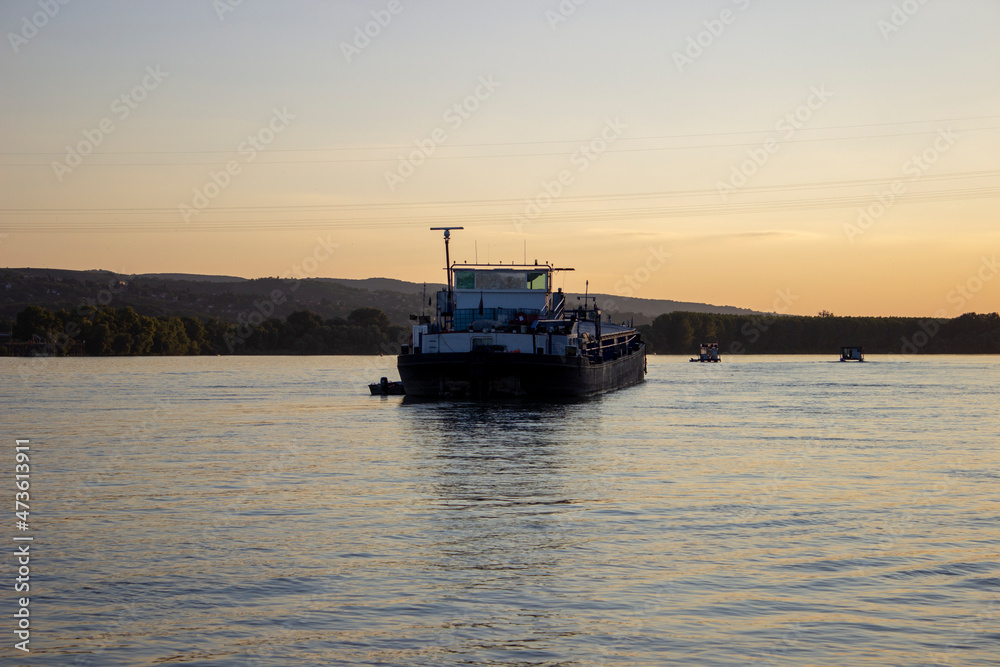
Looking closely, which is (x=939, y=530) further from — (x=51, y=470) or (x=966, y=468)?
(x=51, y=470)

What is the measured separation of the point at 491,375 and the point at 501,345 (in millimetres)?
3615

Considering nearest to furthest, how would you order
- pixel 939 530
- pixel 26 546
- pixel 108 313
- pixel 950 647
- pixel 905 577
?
1. pixel 950 647
2. pixel 905 577
3. pixel 26 546
4. pixel 939 530
5. pixel 108 313

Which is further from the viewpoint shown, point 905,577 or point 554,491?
point 554,491

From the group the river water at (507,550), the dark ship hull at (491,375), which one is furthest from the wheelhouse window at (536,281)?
the river water at (507,550)

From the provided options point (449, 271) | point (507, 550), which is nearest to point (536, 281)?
point (449, 271)

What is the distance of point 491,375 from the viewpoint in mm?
58750

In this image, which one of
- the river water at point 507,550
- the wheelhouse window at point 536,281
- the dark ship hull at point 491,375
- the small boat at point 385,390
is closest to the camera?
the river water at point 507,550

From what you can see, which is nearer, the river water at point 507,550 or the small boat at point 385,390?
the river water at point 507,550

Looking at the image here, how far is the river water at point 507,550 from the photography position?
492 inches

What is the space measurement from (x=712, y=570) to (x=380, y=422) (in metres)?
32.3

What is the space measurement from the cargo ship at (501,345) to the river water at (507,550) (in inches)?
762

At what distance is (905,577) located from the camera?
1583 cm

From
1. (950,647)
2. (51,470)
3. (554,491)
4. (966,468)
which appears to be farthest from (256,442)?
(950,647)

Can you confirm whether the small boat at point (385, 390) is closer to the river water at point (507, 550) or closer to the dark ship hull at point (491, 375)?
the dark ship hull at point (491, 375)
